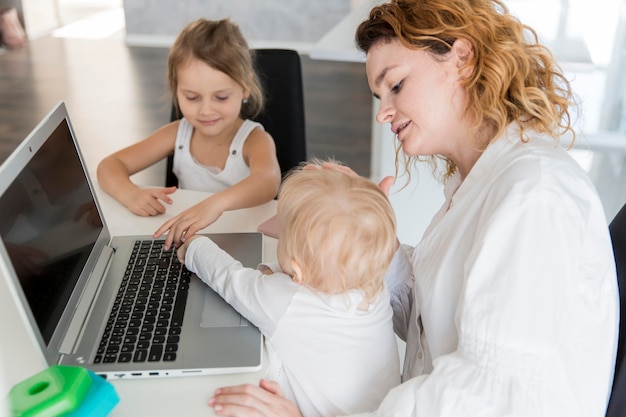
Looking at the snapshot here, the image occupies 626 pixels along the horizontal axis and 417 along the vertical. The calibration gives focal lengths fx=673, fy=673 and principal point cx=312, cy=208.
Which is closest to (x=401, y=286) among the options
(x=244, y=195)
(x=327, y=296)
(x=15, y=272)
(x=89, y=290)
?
(x=327, y=296)

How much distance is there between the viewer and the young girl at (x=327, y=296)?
1053 mm

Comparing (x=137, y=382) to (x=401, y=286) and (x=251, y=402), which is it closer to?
(x=251, y=402)

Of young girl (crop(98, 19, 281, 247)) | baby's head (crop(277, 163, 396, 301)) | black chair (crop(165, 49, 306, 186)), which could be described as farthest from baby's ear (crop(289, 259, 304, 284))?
black chair (crop(165, 49, 306, 186))

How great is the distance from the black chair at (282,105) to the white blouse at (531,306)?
1030 mm

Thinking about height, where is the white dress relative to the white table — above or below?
below

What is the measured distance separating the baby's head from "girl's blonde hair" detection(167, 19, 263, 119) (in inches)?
30.6

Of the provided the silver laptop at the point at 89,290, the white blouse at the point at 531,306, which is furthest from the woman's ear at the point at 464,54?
the silver laptop at the point at 89,290

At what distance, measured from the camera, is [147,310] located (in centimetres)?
116

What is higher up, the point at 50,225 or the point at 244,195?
the point at 50,225

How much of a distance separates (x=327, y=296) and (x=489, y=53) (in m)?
0.46

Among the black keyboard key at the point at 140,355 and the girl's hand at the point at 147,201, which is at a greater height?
the black keyboard key at the point at 140,355

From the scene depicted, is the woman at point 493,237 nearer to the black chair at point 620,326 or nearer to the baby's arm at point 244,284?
the black chair at point 620,326

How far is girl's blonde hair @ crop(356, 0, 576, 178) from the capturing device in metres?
1.05

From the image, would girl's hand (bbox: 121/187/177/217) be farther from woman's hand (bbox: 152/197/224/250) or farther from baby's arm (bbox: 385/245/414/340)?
baby's arm (bbox: 385/245/414/340)
